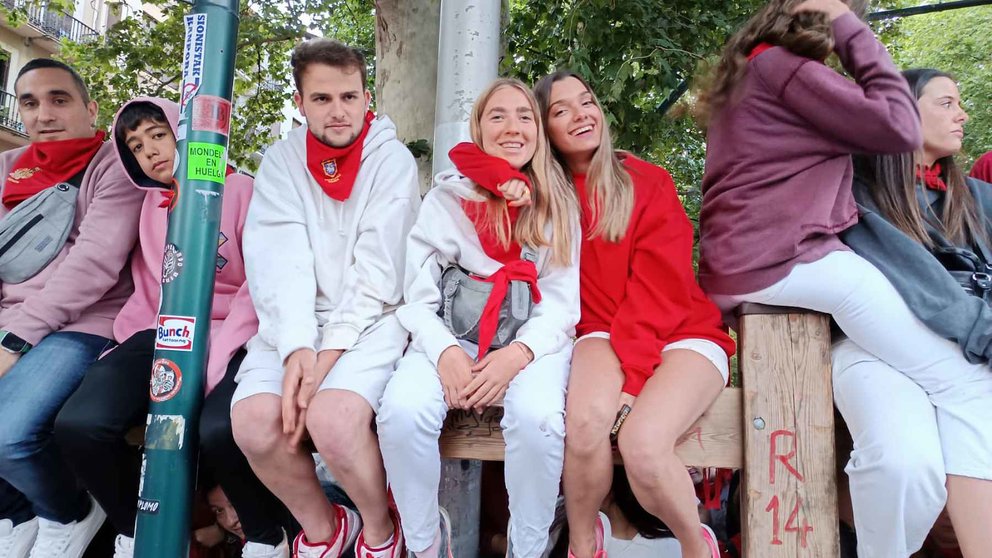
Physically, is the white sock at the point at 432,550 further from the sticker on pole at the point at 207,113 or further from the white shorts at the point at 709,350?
the sticker on pole at the point at 207,113

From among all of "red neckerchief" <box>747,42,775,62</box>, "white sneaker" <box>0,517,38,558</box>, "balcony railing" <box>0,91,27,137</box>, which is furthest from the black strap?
"balcony railing" <box>0,91,27,137</box>

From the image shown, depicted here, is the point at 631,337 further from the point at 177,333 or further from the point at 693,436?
the point at 177,333

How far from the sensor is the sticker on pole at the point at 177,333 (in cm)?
204

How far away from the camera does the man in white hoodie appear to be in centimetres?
200

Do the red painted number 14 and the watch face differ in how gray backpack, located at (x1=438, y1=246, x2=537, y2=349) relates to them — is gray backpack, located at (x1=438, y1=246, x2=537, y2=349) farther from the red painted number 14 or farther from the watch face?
the watch face

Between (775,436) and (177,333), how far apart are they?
1.87m

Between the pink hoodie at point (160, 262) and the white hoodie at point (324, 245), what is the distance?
6.9 inches

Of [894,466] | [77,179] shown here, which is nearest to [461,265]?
[894,466]

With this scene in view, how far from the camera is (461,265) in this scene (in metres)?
2.30

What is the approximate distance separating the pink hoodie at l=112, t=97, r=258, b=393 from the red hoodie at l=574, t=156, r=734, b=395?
51.1 inches

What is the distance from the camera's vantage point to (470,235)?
2.31m

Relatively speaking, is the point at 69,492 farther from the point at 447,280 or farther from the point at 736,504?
the point at 736,504

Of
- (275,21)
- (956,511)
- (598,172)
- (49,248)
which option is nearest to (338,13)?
(275,21)

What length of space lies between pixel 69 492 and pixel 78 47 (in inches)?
221
